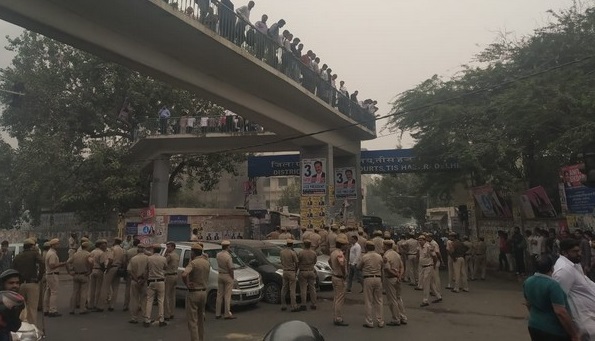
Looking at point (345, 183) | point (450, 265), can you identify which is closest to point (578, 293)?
point (450, 265)

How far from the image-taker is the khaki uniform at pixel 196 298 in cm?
761

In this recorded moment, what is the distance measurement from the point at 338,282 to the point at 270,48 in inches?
361

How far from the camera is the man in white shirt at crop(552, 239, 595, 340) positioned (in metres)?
4.32

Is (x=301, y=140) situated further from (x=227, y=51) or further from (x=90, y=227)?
(x=90, y=227)

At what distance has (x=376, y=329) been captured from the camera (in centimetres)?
886

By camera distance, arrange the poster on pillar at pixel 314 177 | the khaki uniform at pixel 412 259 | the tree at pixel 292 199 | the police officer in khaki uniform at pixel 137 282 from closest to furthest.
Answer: the police officer in khaki uniform at pixel 137 282, the khaki uniform at pixel 412 259, the poster on pillar at pixel 314 177, the tree at pixel 292 199

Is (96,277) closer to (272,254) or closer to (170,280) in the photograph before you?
(170,280)

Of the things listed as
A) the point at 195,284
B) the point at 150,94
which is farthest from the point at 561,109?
the point at 150,94

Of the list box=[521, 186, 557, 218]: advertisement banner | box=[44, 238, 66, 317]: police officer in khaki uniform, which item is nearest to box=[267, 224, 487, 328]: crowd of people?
box=[521, 186, 557, 218]: advertisement banner

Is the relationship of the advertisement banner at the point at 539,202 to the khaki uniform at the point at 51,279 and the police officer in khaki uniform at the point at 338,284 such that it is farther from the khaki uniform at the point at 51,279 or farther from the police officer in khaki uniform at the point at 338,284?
the khaki uniform at the point at 51,279

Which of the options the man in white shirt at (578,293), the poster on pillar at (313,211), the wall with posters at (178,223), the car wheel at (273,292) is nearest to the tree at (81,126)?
the wall with posters at (178,223)

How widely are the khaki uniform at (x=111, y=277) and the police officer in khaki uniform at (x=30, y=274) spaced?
2.31 m

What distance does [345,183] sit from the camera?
25.0m

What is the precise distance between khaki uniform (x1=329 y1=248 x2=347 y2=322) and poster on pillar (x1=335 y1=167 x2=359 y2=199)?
15.2 meters
